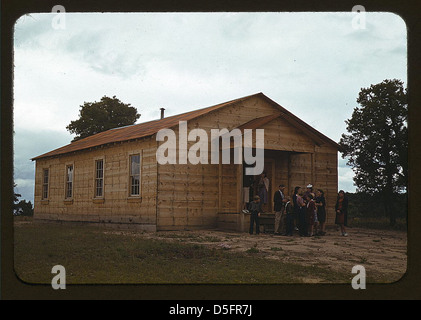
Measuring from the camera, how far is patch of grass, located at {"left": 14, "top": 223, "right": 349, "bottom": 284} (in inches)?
262

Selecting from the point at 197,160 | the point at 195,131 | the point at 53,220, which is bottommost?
the point at 53,220

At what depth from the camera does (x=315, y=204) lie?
14734mm

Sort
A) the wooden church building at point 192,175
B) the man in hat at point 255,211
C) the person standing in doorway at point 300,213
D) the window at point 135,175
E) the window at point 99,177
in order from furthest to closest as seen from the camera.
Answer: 1. the window at point 99,177
2. the window at point 135,175
3. the wooden church building at point 192,175
4. the person standing in doorway at point 300,213
5. the man in hat at point 255,211

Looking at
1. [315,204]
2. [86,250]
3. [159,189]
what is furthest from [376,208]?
[86,250]

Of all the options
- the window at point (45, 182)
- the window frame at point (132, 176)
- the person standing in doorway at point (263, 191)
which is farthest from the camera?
the window at point (45, 182)

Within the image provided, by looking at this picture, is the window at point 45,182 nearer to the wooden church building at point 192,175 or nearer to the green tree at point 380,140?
the wooden church building at point 192,175

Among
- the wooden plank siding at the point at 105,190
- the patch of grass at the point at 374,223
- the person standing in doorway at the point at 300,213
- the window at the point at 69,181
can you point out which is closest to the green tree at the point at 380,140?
the patch of grass at the point at 374,223

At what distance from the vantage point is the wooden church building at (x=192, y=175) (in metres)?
15.8

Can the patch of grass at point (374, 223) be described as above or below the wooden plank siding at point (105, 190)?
below

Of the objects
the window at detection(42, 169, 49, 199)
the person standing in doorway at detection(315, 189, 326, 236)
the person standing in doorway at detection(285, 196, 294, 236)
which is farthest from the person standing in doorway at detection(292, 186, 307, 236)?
the window at detection(42, 169, 49, 199)

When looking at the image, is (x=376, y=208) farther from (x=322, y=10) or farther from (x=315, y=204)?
(x=322, y=10)

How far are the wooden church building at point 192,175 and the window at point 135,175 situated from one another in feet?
0.12

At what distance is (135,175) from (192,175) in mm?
2288

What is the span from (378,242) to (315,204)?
239 cm
